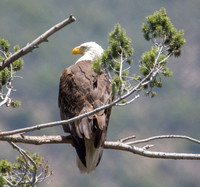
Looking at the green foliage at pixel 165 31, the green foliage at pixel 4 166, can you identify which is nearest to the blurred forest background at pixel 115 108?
the green foliage at pixel 4 166

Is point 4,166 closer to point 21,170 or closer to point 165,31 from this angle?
point 21,170

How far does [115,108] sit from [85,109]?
172 feet

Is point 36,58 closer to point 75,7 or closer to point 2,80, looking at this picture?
point 75,7

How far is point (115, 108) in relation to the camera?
188 feet

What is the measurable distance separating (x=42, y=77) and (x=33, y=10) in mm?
20831

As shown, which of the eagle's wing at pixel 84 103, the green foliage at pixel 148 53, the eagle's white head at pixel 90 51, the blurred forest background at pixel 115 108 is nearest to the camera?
the green foliage at pixel 148 53

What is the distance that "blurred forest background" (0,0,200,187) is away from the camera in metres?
55.8

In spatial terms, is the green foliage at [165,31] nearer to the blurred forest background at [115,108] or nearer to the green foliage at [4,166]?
the green foliage at [4,166]

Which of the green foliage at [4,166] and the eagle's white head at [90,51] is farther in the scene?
the eagle's white head at [90,51]

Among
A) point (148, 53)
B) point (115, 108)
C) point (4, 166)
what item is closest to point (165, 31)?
point (148, 53)

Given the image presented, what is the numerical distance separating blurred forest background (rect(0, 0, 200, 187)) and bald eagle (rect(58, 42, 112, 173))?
39342 mm

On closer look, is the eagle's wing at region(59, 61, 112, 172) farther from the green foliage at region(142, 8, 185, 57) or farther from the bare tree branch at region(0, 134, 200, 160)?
the green foliage at region(142, 8, 185, 57)

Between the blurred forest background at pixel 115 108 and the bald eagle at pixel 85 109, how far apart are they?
39.3 meters

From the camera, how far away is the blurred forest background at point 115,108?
55.8 m
